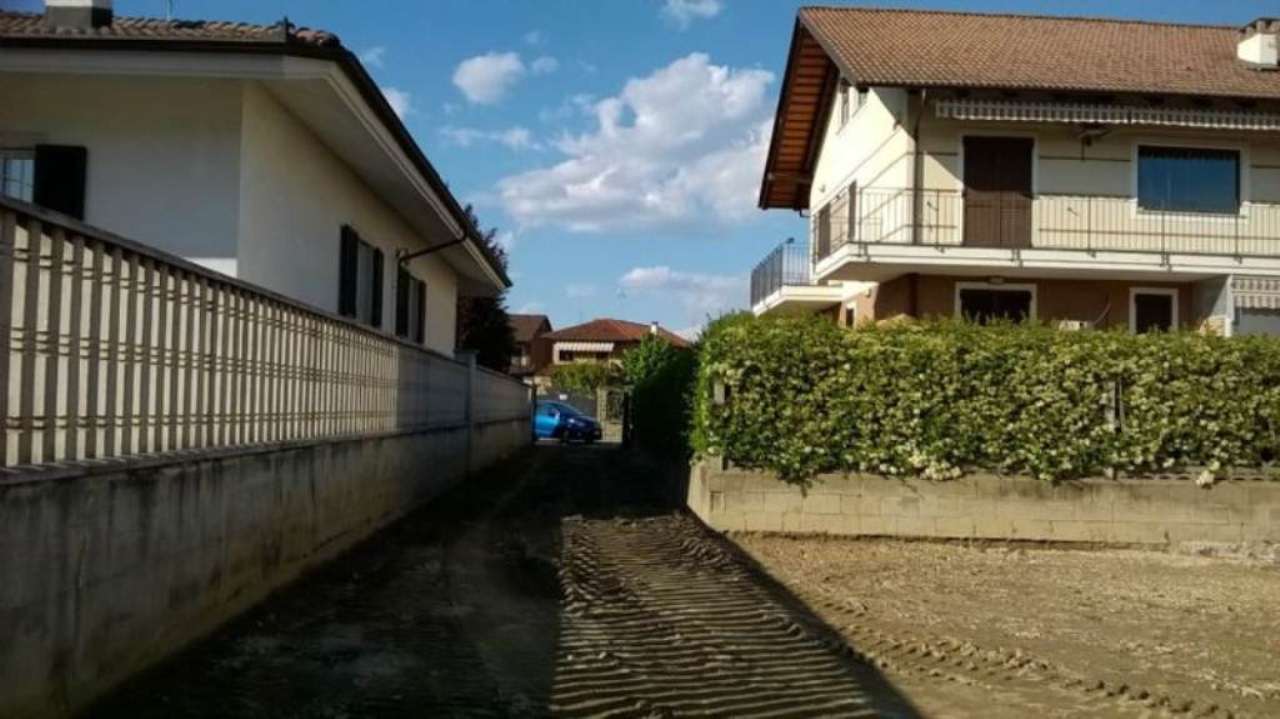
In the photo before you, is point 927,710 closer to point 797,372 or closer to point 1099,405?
point 797,372

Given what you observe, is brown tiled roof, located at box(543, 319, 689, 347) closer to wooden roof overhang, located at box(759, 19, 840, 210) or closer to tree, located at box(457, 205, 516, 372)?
tree, located at box(457, 205, 516, 372)

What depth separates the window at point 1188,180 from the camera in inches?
845

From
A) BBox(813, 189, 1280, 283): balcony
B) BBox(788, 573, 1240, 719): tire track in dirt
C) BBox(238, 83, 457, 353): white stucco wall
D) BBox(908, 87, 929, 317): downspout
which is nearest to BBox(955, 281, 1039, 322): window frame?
Result: BBox(813, 189, 1280, 283): balcony

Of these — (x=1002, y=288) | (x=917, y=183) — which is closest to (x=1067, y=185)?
(x=1002, y=288)

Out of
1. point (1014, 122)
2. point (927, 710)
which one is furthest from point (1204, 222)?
point (927, 710)

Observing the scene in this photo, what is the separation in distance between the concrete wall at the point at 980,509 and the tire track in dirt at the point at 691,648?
6.32ft

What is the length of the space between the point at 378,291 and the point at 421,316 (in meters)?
4.24

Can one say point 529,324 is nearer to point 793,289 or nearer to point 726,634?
point 793,289

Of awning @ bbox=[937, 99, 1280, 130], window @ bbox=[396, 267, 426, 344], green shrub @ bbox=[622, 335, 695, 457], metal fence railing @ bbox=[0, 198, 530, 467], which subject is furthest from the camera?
awning @ bbox=[937, 99, 1280, 130]

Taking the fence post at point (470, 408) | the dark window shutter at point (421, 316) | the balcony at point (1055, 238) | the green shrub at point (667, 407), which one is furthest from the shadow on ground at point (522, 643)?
Result: the balcony at point (1055, 238)

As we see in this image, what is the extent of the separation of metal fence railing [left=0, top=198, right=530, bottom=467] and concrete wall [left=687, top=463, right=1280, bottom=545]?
5001 millimetres

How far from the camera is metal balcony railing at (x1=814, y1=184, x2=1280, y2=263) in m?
20.9

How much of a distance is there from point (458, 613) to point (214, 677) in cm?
227

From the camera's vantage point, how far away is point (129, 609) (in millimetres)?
5375
